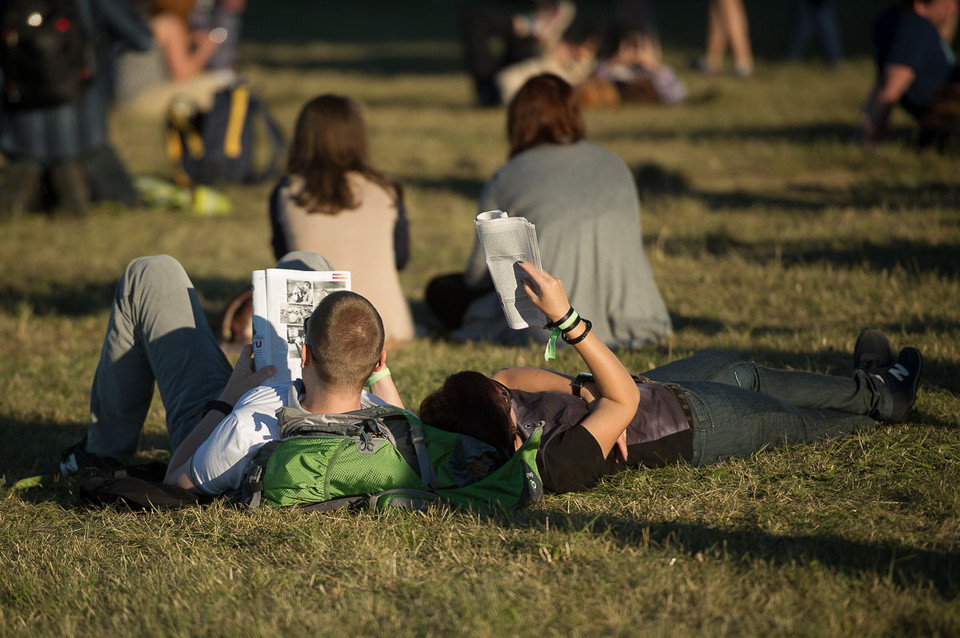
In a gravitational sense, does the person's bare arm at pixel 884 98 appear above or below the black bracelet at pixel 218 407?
above

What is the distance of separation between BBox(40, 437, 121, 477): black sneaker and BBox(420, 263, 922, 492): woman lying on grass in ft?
5.23

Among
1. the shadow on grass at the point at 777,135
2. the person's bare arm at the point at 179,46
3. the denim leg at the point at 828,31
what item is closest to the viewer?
the shadow on grass at the point at 777,135

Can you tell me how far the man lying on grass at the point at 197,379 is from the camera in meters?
3.41

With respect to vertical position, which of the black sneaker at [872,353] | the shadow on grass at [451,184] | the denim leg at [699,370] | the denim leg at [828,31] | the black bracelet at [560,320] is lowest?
the black sneaker at [872,353]

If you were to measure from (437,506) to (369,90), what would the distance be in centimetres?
1469

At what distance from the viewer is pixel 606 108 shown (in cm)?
1484

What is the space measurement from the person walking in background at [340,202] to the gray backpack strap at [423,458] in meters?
2.39

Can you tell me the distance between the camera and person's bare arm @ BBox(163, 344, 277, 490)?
374 cm

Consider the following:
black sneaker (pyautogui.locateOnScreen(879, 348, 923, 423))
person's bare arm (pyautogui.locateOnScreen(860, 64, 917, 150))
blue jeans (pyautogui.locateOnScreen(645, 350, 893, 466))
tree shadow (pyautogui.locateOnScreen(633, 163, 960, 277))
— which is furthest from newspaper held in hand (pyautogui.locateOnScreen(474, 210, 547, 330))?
person's bare arm (pyautogui.locateOnScreen(860, 64, 917, 150))

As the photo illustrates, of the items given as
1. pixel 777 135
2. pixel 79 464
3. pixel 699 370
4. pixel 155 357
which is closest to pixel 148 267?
pixel 155 357

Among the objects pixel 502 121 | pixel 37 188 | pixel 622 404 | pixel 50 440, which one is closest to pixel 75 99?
pixel 37 188

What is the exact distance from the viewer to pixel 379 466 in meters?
3.47

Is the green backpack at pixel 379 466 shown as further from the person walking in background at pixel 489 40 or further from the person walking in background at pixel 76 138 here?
the person walking in background at pixel 489 40

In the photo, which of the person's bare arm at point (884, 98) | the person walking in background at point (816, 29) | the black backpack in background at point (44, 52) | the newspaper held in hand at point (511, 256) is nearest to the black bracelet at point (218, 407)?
the newspaper held in hand at point (511, 256)
